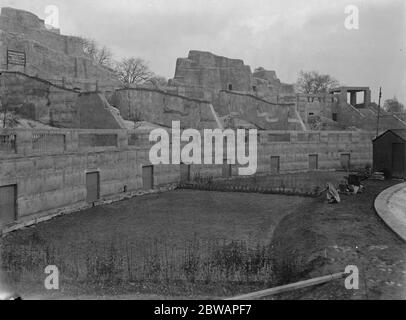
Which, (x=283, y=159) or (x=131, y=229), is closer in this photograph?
(x=131, y=229)

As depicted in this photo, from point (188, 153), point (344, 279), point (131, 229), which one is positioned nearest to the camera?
point (344, 279)

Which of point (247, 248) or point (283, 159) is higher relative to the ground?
point (283, 159)

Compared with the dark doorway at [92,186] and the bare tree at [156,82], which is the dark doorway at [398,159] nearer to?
the dark doorway at [92,186]

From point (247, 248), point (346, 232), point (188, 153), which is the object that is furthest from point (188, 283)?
point (188, 153)

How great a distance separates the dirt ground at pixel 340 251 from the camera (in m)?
7.54

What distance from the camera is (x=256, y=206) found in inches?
693

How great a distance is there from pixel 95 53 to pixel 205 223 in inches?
1866

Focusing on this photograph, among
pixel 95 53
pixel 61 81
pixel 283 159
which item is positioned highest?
pixel 95 53

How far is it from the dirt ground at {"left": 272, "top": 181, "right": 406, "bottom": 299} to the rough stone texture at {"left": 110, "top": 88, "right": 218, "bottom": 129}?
16.5 metres

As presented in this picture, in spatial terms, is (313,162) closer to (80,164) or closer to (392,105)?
(80,164)

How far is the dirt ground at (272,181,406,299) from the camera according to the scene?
24.7 feet

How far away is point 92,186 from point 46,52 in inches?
719
